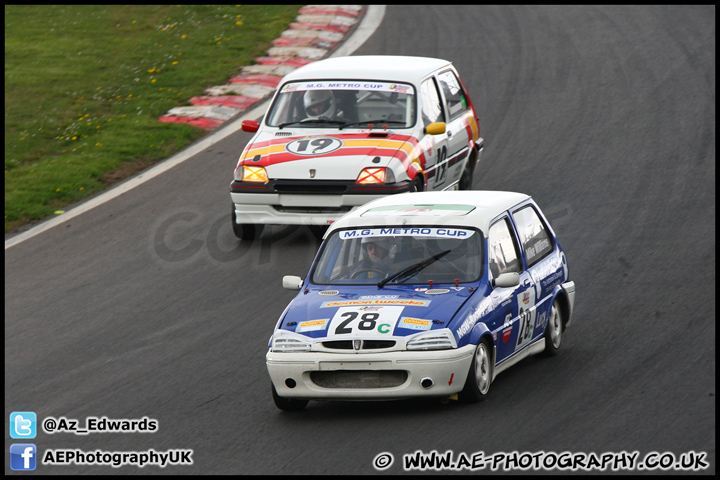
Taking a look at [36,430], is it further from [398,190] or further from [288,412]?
[398,190]

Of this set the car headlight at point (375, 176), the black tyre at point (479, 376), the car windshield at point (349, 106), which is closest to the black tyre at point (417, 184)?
the car headlight at point (375, 176)

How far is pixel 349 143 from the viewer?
12.6 metres

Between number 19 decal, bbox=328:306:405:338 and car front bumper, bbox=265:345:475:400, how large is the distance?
159 mm

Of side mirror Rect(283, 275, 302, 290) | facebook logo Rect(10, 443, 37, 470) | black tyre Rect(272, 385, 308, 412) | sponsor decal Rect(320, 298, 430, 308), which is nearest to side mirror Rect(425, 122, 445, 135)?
side mirror Rect(283, 275, 302, 290)

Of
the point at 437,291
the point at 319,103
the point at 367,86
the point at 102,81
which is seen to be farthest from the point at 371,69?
the point at 102,81

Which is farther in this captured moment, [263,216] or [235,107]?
[235,107]

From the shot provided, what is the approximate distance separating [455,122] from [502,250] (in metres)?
5.25

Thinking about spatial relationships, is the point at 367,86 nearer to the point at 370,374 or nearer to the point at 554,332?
the point at 554,332

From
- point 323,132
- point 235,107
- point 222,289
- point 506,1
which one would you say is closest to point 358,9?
point 506,1

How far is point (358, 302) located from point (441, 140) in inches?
214

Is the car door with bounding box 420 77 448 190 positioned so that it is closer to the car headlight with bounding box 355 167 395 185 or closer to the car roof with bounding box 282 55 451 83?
the car roof with bounding box 282 55 451 83

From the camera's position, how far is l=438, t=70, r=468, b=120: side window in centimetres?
1395

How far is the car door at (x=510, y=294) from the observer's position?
27.8 feet

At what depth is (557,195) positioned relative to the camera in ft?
46.4
